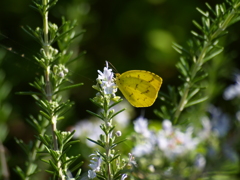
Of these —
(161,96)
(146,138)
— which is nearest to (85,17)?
(161,96)

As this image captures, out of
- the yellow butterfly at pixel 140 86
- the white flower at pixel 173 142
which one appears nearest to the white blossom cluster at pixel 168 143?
the white flower at pixel 173 142

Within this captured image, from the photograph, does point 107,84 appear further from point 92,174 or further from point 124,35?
point 124,35

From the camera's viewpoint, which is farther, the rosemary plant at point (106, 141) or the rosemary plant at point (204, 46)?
the rosemary plant at point (204, 46)

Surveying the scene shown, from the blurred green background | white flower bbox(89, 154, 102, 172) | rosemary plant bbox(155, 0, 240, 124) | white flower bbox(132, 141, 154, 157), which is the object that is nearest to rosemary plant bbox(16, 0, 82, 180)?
white flower bbox(89, 154, 102, 172)

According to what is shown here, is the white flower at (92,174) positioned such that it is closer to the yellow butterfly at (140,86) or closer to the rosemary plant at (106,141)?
the rosemary plant at (106,141)

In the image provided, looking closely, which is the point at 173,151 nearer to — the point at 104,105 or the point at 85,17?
the point at 104,105

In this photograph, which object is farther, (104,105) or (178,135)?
(178,135)

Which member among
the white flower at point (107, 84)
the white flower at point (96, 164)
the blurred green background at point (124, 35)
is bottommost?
the white flower at point (96, 164)

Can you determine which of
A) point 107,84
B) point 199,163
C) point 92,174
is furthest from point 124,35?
point 92,174

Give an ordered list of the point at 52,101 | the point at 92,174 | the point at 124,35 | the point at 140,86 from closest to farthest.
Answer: the point at 92,174, the point at 52,101, the point at 140,86, the point at 124,35
